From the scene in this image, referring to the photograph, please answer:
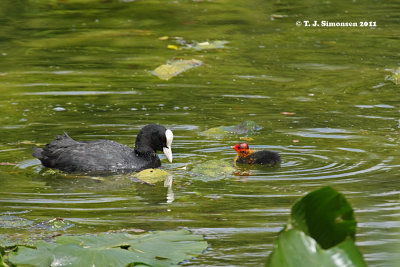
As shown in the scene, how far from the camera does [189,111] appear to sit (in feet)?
32.5

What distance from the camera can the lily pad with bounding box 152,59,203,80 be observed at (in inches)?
468

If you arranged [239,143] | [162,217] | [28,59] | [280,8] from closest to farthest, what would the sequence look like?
[162,217] → [239,143] → [28,59] → [280,8]

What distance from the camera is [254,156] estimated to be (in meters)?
7.84

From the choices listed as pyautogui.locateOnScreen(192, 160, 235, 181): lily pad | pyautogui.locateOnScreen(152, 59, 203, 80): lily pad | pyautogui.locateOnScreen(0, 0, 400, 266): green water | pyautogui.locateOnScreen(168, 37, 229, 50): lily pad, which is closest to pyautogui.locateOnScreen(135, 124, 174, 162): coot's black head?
pyautogui.locateOnScreen(0, 0, 400, 266): green water

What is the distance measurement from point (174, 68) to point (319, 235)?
9.74m

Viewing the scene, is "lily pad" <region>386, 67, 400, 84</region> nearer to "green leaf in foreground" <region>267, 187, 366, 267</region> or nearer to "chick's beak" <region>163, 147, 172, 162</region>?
"chick's beak" <region>163, 147, 172, 162</region>

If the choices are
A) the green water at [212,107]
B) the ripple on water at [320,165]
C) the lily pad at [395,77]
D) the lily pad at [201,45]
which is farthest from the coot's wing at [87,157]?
the lily pad at [201,45]

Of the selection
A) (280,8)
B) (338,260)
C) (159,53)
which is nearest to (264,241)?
(338,260)

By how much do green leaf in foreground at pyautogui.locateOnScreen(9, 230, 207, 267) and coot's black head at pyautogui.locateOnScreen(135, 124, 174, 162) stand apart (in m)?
3.70

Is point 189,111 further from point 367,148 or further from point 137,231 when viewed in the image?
point 137,231

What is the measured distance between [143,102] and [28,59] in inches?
142

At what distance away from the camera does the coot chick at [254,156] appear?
7.71 metres

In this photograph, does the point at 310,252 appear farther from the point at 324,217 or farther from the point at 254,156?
the point at 254,156

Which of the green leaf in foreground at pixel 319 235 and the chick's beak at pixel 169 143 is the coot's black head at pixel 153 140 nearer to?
the chick's beak at pixel 169 143
